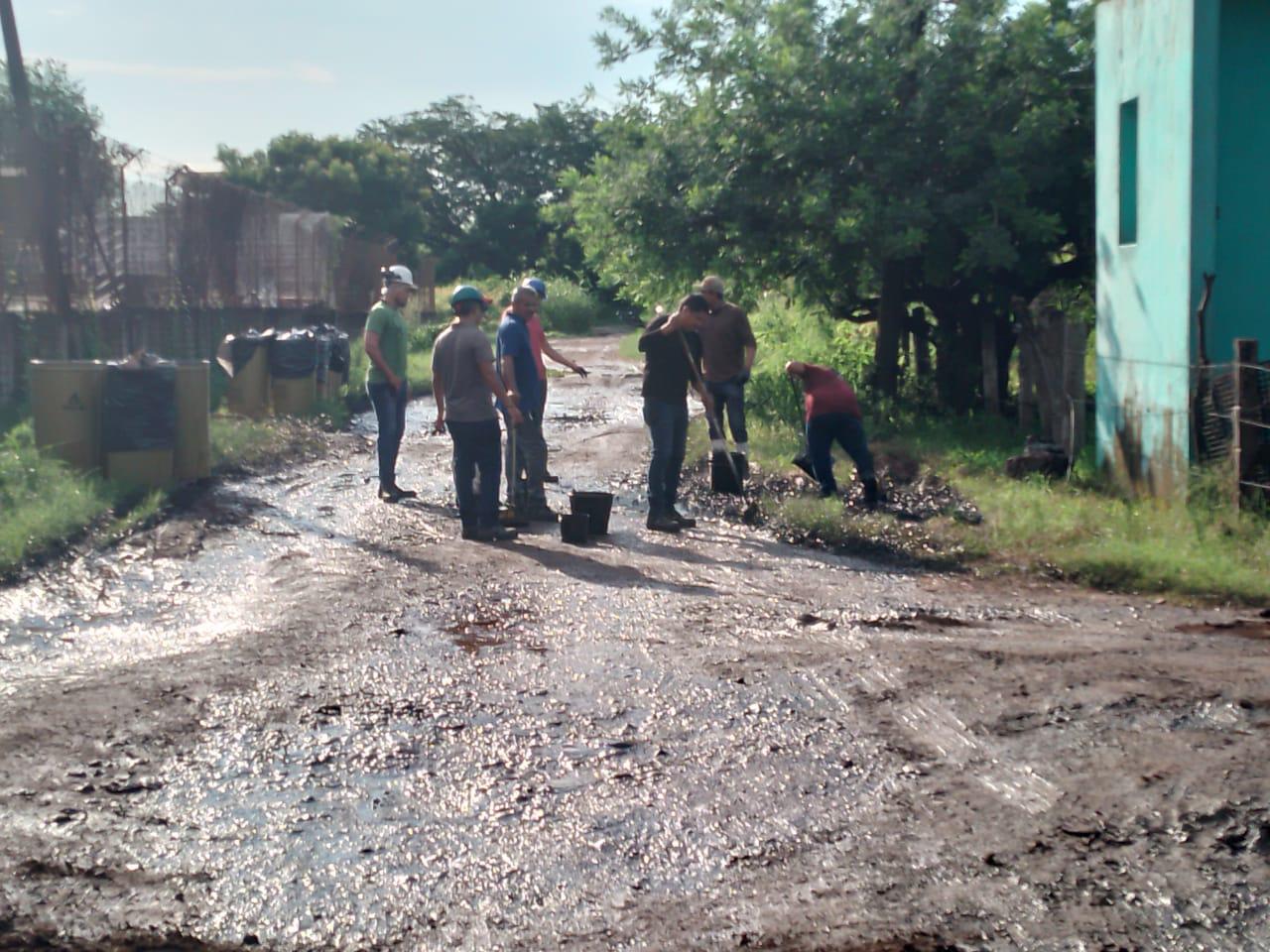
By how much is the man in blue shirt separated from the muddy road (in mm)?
2030

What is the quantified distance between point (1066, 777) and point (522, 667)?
2.56 metres

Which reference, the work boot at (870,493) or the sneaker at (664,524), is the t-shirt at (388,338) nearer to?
the sneaker at (664,524)

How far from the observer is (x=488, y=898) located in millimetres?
4000

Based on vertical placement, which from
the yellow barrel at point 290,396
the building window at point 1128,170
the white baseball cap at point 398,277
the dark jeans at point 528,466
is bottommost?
the dark jeans at point 528,466

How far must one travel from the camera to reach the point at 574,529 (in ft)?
31.6

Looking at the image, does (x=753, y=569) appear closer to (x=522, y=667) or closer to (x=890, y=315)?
(x=522, y=667)

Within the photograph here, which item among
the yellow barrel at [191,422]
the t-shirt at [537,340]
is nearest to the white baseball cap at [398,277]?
the t-shirt at [537,340]

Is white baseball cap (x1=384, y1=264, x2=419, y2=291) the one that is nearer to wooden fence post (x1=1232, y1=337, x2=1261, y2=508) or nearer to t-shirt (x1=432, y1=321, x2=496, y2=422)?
t-shirt (x1=432, y1=321, x2=496, y2=422)

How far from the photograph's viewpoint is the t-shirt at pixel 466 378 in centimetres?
966

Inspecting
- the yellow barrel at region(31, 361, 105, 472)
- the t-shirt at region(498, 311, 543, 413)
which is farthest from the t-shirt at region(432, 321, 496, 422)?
the yellow barrel at region(31, 361, 105, 472)

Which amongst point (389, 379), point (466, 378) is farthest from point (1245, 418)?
point (389, 379)

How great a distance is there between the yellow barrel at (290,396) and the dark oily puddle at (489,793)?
10.8 metres

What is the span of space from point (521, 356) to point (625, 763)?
596 centimetres

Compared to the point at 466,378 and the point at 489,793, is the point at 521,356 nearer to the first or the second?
the point at 466,378
